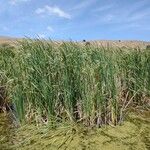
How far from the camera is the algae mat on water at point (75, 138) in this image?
5.48 meters

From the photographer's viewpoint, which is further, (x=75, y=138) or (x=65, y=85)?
(x=65, y=85)

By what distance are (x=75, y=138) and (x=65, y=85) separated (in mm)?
804

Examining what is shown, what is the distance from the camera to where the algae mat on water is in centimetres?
548

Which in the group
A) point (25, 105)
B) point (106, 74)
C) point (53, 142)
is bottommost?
point (53, 142)

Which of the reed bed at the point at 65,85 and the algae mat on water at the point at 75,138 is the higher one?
the reed bed at the point at 65,85

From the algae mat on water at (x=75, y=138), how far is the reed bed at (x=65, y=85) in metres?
0.16

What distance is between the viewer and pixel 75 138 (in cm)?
565

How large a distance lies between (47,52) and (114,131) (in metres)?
1.64

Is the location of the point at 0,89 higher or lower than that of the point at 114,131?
higher

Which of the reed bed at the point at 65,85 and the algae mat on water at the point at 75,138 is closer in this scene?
the algae mat on water at the point at 75,138

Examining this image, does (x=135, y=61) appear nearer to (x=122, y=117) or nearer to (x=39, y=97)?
(x=122, y=117)

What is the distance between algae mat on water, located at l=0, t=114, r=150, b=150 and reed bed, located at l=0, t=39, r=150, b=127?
0.54 feet

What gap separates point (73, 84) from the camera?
6.03 m

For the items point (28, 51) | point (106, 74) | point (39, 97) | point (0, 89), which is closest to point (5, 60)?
point (0, 89)
